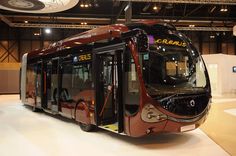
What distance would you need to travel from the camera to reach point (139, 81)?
5211 millimetres

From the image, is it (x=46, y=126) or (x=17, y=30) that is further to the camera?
(x=17, y=30)

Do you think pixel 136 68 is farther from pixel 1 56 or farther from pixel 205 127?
pixel 1 56

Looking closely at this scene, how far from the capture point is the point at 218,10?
18.9 meters

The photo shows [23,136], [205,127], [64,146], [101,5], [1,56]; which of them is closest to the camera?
[64,146]

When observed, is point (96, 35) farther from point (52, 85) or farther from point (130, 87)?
point (52, 85)

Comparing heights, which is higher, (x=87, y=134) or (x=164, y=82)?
(x=164, y=82)

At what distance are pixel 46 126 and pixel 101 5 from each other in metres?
11.3

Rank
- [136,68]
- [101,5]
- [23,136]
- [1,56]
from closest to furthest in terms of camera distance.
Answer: [136,68], [23,136], [101,5], [1,56]

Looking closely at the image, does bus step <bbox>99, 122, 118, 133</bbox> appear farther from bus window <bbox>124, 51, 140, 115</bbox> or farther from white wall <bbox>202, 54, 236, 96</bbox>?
white wall <bbox>202, 54, 236, 96</bbox>

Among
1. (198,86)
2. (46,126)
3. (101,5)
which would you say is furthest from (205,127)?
(101,5)

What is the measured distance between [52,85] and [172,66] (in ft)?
16.0

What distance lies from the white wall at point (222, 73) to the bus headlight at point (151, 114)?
15.1m

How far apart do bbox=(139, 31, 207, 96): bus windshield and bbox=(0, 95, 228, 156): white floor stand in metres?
1.11

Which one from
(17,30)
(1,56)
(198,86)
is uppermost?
(17,30)
